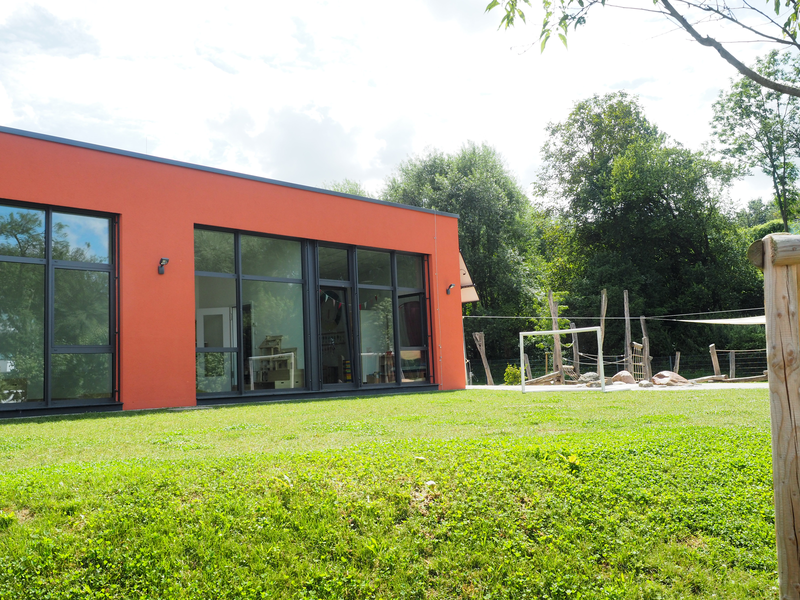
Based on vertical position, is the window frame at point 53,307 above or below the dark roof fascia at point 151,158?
below

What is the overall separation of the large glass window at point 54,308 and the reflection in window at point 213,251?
5.14ft

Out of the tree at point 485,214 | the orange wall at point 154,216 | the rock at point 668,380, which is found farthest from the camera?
the tree at point 485,214

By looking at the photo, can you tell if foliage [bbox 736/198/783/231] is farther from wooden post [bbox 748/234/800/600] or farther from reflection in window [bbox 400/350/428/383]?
wooden post [bbox 748/234/800/600]

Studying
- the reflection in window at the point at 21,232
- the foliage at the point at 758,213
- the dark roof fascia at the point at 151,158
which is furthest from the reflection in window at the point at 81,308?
the foliage at the point at 758,213

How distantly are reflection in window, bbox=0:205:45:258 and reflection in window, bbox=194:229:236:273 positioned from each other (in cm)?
251

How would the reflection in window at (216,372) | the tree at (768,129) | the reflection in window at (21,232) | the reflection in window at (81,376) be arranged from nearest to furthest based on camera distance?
the reflection in window at (21,232) → the reflection in window at (81,376) → the reflection in window at (216,372) → the tree at (768,129)

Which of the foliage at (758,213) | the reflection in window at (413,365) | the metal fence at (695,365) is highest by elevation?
the foliage at (758,213)

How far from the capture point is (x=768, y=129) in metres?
28.7

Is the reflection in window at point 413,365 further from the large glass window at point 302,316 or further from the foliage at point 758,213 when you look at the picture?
the foliage at point 758,213

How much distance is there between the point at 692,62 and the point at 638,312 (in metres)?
25.4

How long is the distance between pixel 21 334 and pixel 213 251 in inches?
135

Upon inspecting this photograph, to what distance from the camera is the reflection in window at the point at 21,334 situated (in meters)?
9.02

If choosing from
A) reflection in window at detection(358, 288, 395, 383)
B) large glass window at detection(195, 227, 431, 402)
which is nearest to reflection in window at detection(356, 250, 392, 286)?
large glass window at detection(195, 227, 431, 402)

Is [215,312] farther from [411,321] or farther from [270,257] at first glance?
[411,321]
